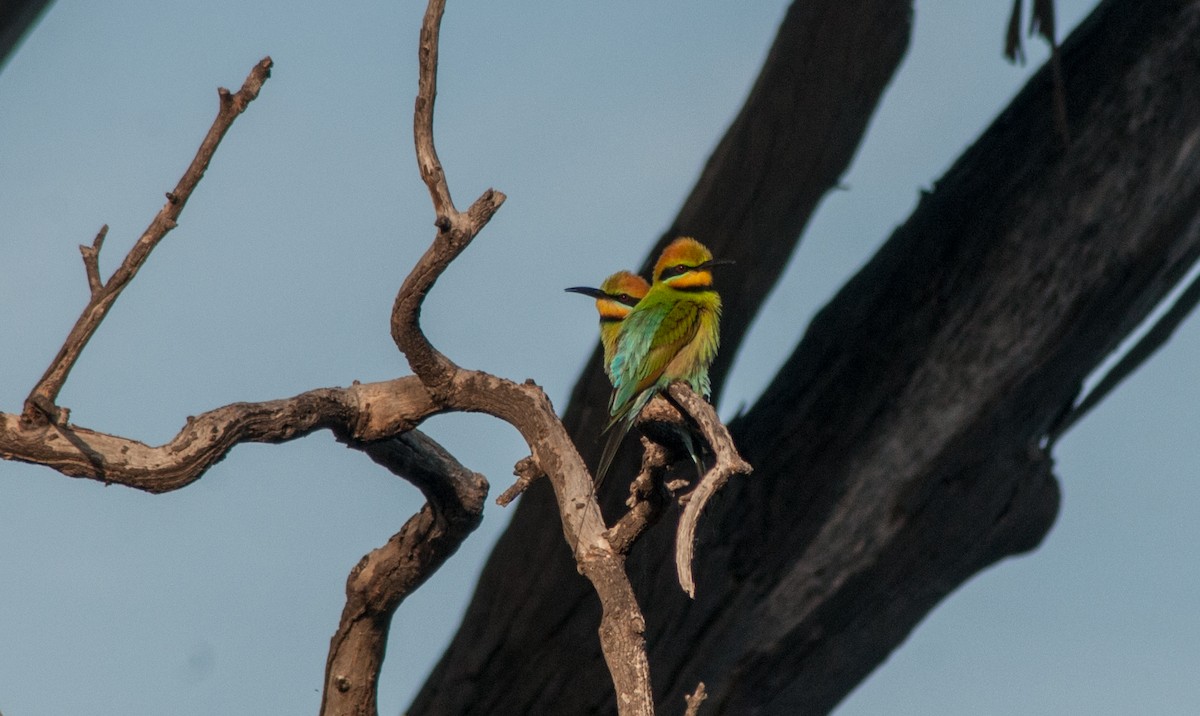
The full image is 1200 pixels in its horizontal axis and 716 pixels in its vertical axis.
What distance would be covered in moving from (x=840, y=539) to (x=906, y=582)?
45 centimetres

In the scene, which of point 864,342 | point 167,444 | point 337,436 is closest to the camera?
point 167,444

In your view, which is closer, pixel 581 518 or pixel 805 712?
pixel 581 518

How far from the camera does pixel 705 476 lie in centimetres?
218

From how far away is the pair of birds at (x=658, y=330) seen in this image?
3.11 metres

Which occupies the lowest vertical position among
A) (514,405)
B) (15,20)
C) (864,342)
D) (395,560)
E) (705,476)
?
(705,476)

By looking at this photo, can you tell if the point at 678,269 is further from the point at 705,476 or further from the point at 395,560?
the point at 705,476

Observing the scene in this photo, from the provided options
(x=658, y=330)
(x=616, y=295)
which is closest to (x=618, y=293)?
(x=616, y=295)

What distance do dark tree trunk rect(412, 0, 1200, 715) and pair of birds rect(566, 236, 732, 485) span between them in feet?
1.01

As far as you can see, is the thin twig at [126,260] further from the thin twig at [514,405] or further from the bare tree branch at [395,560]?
the bare tree branch at [395,560]

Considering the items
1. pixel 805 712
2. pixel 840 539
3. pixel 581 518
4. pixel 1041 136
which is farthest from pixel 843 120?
pixel 581 518

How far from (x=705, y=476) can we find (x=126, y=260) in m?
1.08

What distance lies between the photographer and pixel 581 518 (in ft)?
7.61

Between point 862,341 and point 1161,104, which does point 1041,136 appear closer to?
point 1161,104

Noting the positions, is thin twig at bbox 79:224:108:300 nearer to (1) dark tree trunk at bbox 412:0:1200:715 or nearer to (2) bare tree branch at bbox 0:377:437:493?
(2) bare tree branch at bbox 0:377:437:493
